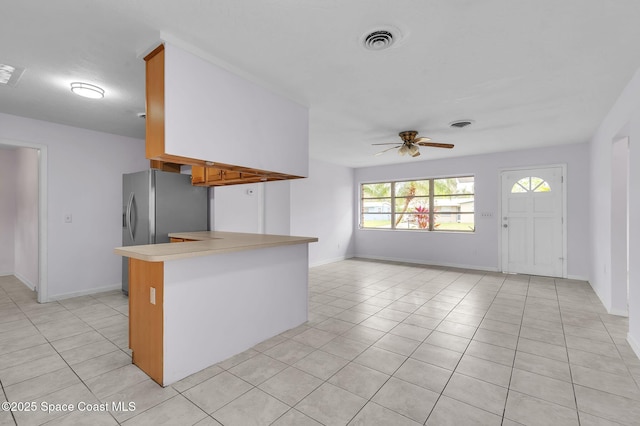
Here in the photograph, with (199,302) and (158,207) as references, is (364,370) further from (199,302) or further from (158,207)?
(158,207)

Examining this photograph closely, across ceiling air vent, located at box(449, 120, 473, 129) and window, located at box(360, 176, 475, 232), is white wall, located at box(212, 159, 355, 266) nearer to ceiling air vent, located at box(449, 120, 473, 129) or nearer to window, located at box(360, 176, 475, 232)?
window, located at box(360, 176, 475, 232)

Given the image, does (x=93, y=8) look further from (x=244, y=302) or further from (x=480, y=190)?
(x=480, y=190)

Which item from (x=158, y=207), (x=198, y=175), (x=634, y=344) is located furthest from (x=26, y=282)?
(x=634, y=344)

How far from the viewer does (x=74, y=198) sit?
425cm

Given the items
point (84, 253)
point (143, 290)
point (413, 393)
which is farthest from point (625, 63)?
point (84, 253)

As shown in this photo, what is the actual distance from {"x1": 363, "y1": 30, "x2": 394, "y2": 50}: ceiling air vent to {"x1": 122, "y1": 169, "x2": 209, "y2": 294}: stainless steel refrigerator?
3.16 m

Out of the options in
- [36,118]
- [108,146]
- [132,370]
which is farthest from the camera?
[108,146]

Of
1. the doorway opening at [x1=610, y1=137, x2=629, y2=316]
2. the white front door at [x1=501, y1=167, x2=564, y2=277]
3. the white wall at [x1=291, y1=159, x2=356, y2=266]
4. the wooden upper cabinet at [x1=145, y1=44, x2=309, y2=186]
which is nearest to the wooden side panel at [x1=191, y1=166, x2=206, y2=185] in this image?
the wooden upper cabinet at [x1=145, y1=44, x2=309, y2=186]

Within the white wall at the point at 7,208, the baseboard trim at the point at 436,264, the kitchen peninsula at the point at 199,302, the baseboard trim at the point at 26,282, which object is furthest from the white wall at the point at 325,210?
the white wall at the point at 7,208

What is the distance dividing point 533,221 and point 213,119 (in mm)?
5944

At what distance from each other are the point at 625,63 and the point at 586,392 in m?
2.57

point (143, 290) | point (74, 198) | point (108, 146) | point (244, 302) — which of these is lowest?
point (244, 302)

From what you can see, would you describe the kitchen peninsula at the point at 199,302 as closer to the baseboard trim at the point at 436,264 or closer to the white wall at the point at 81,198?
the white wall at the point at 81,198

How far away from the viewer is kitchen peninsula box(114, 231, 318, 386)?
6.88 feet
